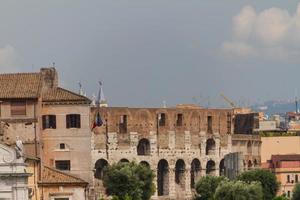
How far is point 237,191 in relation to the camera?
10238 cm

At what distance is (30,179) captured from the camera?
71.1m

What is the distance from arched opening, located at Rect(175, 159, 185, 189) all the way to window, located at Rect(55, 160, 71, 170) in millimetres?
51053

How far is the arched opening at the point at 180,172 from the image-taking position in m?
135

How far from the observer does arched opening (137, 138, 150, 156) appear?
5113 inches

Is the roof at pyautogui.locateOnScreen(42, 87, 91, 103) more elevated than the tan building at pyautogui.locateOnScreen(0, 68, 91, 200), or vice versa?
the roof at pyautogui.locateOnScreen(42, 87, 91, 103)

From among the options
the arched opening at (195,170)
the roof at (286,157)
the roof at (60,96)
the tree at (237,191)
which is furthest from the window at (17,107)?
the roof at (286,157)

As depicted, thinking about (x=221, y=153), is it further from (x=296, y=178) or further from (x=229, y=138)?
(x=296, y=178)

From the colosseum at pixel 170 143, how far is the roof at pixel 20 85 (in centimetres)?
3846

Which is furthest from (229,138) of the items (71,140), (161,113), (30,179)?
(30,179)

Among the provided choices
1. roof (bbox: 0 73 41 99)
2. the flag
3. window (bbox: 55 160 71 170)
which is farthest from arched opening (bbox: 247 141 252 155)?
roof (bbox: 0 73 41 99)

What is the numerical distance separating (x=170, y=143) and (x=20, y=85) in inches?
2134

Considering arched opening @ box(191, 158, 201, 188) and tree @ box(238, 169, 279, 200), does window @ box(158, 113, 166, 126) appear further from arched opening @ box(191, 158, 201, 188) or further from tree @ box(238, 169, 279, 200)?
tree @ box(238, 169, 279, 200)

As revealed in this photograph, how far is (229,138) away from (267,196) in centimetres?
2467

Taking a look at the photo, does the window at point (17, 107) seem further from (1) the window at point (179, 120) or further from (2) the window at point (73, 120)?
(1) the window at point (179, 120)
